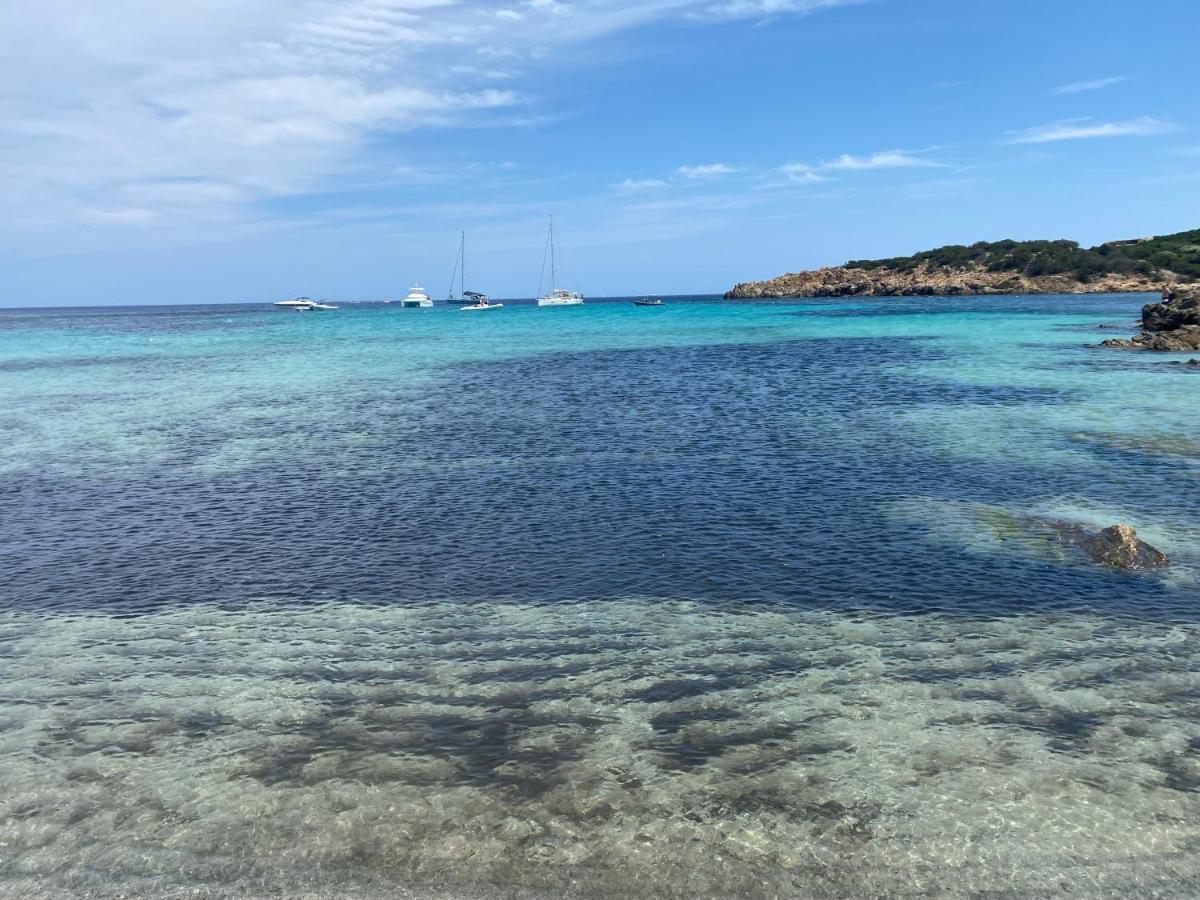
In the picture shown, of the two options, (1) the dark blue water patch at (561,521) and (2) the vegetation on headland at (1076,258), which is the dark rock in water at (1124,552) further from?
(2) the vegetation on headland at (1076,258)

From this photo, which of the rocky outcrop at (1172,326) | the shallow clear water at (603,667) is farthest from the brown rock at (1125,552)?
the rocky outcrop at (1172,326)

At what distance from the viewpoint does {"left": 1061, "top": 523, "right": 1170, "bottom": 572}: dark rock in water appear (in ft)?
50.3

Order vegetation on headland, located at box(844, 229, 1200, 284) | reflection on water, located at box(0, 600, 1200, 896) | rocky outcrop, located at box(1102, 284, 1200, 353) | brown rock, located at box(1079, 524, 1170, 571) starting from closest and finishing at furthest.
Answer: reflection on water, located at box(0, 600, 1200, 896)
brown rock, located at box(1079, 524, 1170, 571)
rocky outcrop, located at box(1102, 284, 1200, 353)
vegetation on headland, located at box(844, 229, 1200, 284)

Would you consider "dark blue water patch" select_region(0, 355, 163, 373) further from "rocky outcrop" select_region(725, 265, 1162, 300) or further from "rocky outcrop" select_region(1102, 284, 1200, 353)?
Result: "rocky outcrop" select_region(725, 265, 1162, 300)

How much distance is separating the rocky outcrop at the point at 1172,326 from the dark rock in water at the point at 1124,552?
4665 centimetres

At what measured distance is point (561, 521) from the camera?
63.3 ft

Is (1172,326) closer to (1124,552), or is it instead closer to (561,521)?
(1124,552)

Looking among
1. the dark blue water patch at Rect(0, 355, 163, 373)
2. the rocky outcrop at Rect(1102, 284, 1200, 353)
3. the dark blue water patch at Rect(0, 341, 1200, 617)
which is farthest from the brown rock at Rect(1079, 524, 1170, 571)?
the dark blue water patch at Rect(0, 355, 163, 373)

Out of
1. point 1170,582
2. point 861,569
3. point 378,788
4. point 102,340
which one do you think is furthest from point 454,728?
point 102,340

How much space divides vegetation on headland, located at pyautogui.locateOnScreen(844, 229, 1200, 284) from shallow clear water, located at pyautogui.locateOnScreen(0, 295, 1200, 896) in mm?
141038

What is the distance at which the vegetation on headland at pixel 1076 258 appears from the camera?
143 meters

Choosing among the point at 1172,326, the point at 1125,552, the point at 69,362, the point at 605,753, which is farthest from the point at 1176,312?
the point at 69,362

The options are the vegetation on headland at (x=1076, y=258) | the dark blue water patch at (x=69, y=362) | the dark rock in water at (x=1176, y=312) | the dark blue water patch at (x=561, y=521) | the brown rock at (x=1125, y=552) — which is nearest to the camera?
the dark blue water patch at (x=561, y=521)

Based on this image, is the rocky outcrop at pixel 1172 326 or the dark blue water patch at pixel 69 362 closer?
the rocky outcrop at pixel 1172 326
